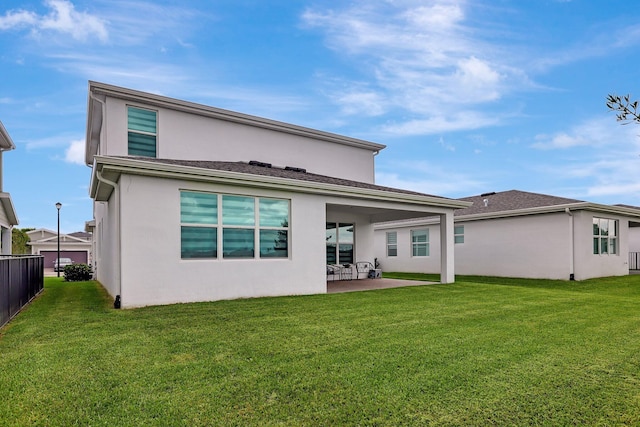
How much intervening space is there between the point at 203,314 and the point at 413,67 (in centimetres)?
1160

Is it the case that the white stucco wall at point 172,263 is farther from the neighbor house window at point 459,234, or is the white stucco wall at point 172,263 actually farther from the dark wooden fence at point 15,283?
the neighbor house window at point 459,234

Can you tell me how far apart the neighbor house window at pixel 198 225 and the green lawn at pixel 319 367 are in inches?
59.2

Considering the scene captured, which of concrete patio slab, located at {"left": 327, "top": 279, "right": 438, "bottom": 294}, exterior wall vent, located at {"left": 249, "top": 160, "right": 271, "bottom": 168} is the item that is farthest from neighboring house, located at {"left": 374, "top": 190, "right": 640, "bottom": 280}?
exterior wall vent, located at {"left": 249, "top": 160, "right": 271, "bottom": 168}

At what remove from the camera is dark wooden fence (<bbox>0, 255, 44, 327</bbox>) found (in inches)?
270

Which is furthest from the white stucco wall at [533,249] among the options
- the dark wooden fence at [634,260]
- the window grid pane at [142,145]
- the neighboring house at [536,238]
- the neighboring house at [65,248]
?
the neighboring house at [65,248]

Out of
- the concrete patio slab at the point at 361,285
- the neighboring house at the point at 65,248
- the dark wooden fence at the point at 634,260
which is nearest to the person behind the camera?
the concrete patio slab at the point at 361,285

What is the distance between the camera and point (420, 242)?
Answer: 71.7 feet

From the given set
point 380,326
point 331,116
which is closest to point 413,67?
point 331,116

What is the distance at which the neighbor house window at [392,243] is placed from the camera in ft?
76.6

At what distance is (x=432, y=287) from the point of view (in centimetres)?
1233

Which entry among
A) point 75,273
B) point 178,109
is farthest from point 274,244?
point 75,273

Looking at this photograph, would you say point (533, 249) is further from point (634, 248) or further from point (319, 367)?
point (319, 367)

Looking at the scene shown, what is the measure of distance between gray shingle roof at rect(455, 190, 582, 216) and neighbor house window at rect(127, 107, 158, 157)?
1372cm

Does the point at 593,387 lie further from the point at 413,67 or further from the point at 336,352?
the point at 413,67
